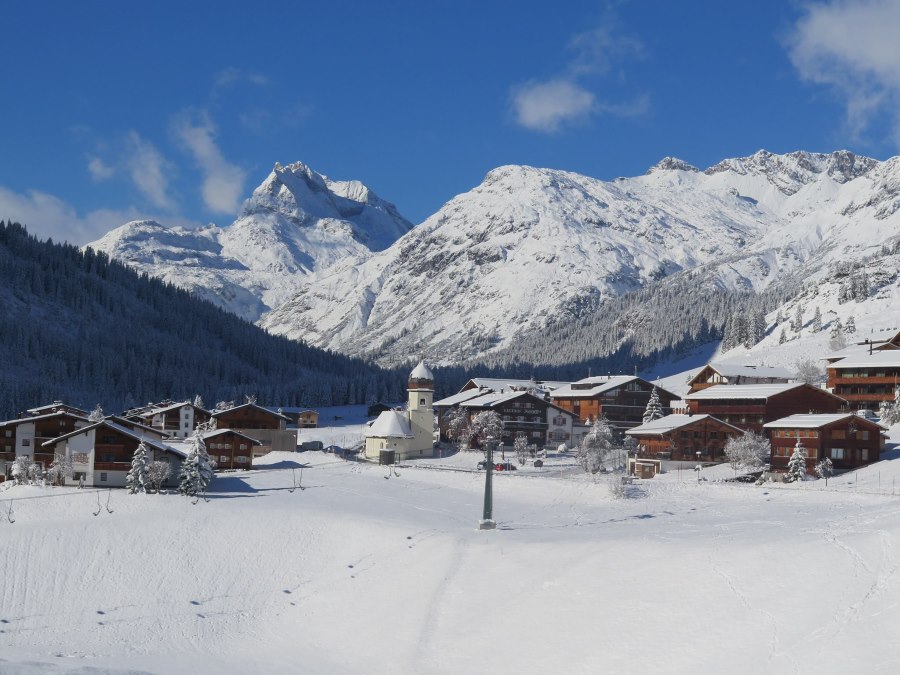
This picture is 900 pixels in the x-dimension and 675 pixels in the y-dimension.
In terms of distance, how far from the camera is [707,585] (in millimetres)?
42688

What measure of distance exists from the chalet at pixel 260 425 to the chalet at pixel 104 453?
123 feet

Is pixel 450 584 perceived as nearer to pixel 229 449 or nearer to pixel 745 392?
pixel 229 449

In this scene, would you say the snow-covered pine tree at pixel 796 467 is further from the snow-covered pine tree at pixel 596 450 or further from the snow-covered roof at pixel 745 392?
the snow-covered roof at pixel 745 392

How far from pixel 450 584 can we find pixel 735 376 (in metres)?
86.7

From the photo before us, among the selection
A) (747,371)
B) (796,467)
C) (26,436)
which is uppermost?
(747,371)

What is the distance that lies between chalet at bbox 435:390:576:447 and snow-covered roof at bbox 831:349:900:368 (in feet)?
113

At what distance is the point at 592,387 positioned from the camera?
443 feet

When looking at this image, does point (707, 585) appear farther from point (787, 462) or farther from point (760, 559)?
point (787, 462)

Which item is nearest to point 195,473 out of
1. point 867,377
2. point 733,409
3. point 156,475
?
point 156,475

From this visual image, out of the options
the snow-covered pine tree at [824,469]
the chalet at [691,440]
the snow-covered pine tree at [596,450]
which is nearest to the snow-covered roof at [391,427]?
the snow-covered pine tree at [596,450]

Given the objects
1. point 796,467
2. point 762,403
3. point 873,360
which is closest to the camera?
point 796,467

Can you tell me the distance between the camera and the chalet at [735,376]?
12594 cm

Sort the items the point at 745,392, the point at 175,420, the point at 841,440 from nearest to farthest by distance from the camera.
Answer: the point at 841,440
the point at 745,392
the point at 175,420

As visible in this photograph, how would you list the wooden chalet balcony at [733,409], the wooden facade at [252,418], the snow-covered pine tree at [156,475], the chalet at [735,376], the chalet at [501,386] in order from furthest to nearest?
the chalet at [501,386], the chalet at [735,376], the wooden facade at [252,418], the wooden chalet balcony at [733,409], the snow-covered pine tree at [156,475]
